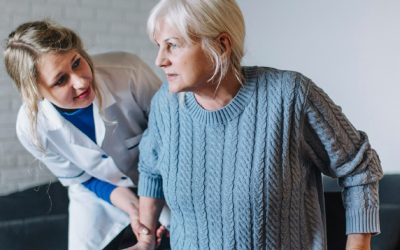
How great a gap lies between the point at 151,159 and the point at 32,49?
375 millimetres

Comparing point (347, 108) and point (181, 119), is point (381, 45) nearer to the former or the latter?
point (347, 108)

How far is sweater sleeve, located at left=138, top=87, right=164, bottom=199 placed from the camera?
42.6 inches

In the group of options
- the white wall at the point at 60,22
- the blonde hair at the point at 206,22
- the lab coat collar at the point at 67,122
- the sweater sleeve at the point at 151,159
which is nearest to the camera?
the blonde hair at the point at 206,22

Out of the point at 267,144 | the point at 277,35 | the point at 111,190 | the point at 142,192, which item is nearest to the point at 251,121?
the point at 267,144

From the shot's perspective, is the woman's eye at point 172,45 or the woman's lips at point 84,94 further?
the woman's lips at point 84,94

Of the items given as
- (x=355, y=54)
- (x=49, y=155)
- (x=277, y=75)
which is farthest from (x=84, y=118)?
(x=355, y=54)

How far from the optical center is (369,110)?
1.65 metres

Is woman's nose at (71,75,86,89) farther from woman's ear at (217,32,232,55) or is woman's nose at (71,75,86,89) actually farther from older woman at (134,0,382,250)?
woman's ear at (217,32,232,55)

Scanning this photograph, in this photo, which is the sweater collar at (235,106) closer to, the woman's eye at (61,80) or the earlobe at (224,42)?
the earlobe at (224,42)

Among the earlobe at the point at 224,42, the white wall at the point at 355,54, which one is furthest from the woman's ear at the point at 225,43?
the white wall at the point at 355,54

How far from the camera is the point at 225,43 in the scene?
900 mm

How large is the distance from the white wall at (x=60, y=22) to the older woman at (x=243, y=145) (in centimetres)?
111

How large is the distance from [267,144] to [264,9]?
45.3 inches

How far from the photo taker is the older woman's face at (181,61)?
887 millimetres
